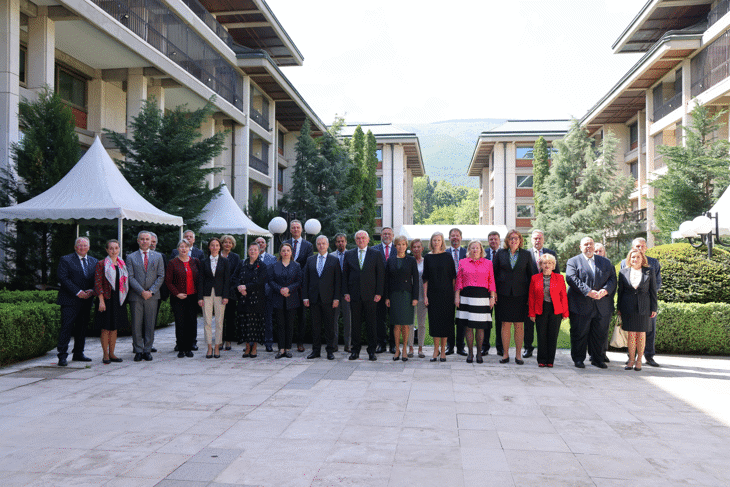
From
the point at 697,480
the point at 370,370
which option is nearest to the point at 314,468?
the point at 697,480

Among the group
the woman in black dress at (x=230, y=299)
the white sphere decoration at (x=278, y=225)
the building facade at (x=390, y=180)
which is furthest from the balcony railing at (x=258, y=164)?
the building facade at (x=390, y=180)

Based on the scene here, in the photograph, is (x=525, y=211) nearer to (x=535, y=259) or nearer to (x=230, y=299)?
(x=535, y=259)

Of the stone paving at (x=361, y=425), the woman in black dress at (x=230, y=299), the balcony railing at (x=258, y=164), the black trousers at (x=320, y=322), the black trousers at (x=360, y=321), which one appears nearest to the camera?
the stone paving at (x=361, y=425)

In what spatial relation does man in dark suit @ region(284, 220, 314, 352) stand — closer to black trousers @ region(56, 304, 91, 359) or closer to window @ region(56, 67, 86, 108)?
black trousers @ region(56, 304, 91, 359)

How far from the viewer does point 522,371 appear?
8.30 m

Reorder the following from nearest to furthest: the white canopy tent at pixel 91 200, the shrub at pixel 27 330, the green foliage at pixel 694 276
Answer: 1. the shrub at pixel 27 330
2. the green foliage at pixel 694 276
3. the white canopy tent at pixel 91 200

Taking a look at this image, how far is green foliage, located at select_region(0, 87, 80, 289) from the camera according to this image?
13.0m

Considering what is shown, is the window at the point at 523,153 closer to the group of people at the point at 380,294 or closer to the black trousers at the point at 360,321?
the group of people at the point at 380,294

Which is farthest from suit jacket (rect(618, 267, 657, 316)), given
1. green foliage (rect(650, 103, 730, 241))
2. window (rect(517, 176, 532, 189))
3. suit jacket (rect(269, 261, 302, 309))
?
window (rect(517, 176, 532, 189))

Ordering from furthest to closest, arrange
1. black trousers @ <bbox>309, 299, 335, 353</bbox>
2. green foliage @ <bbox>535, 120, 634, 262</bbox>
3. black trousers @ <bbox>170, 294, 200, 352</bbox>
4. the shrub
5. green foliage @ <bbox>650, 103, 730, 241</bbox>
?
green foliage @ <bbox>535, 120, 634, 262</bbox>
green foliage @ <bbox>650, 103, 730, 241</bbox>
black trousers @ <bbox>170, 294, 200, 352</bbox>
black trousers @ <bbox>309, 299, 335, 353</bbox>
the shrub

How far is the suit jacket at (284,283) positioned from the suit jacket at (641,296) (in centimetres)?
517

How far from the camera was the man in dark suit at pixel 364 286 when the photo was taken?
361 inches

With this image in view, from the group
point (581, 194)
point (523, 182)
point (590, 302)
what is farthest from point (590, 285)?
point (523, 182)

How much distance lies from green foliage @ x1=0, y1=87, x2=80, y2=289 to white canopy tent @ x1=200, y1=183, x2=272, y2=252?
4613 millimetres
